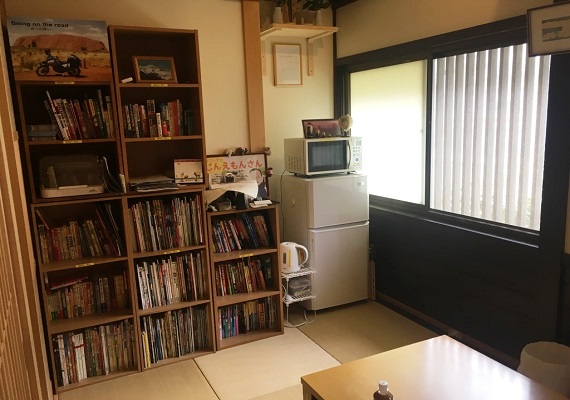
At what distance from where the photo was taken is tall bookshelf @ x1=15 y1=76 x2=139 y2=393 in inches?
100

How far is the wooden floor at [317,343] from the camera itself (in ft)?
8.40

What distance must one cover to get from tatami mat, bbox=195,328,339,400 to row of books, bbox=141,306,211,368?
0.41ft

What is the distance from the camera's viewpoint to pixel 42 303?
101 inches

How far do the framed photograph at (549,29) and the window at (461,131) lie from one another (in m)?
0.18

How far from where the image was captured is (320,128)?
3430 mm

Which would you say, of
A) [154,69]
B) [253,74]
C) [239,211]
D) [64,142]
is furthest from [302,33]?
[64,142]

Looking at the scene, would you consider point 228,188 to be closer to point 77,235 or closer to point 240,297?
point 240,297

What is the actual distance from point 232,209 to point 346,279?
1125 millimetres

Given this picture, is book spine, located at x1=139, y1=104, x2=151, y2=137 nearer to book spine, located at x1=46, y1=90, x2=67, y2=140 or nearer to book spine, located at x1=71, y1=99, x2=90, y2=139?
book spine, located at x1=71, y1=99, x2=90, y2=139

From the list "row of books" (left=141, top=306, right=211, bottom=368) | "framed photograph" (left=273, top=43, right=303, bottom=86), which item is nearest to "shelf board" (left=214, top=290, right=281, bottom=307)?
"row of books" (left=141, top=306, right=211, bottom=368)

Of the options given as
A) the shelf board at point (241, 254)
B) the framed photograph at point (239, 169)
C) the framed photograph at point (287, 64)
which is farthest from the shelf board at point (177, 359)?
the framed photograph at point (287, 64)

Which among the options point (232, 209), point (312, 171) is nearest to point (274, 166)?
point (312, 171)

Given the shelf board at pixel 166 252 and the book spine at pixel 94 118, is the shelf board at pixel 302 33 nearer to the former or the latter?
the book spine at pixel 94 118

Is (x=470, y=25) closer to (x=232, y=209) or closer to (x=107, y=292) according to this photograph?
(x=232, y=209)
